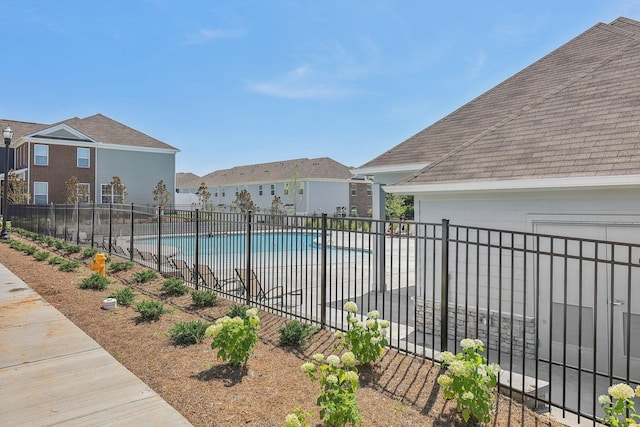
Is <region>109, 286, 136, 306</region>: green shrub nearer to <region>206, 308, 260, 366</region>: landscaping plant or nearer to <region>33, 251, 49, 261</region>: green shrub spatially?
<region>206, 308, 260, 366</region>: landscaping plant

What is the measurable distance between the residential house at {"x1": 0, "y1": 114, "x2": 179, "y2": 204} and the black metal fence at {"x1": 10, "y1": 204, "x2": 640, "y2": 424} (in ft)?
82.0

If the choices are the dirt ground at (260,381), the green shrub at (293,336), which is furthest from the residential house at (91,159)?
the green shrub at (293,336)

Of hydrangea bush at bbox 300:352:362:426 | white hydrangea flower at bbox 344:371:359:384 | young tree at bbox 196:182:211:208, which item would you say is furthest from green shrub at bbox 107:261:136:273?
young tree at bbox 196:182:211:208

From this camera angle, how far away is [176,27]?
1365 cm

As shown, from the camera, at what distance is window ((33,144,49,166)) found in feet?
97.8

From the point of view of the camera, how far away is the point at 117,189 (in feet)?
104

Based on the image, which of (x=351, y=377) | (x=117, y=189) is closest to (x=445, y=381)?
(x=351, y=377)

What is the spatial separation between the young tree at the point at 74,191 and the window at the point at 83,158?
140 cm

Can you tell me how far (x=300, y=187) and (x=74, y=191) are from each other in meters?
20.1

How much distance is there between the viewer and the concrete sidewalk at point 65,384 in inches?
133

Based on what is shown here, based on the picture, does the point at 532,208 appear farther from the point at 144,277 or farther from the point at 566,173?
the point at 144,277

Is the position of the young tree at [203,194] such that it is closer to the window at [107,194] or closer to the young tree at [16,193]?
the window at [107,194]

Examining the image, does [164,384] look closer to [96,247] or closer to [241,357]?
[241,357]

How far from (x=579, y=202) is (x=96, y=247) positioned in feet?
46.9
